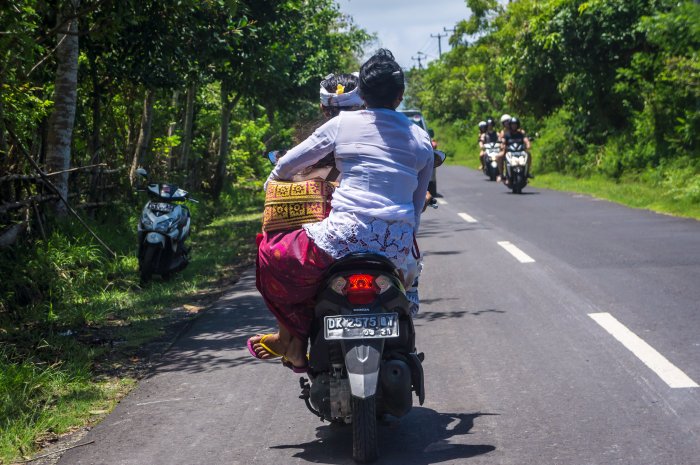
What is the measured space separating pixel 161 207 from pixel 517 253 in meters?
4.32

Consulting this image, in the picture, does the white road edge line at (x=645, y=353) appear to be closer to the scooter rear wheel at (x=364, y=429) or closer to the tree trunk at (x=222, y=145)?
the scooter rear wheel at (x=364, y=429)

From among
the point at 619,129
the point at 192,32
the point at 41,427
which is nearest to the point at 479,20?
the point at 619,129

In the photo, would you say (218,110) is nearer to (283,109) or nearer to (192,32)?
(283,109)

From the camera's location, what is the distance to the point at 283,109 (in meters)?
25.7

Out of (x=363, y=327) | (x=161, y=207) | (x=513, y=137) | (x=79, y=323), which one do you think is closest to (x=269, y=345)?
(x=363, y=327)

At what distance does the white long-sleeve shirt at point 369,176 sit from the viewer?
192 inches

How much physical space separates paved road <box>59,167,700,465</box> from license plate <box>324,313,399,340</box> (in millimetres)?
665

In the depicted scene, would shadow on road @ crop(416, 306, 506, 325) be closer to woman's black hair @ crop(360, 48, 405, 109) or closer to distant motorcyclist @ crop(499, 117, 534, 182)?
woman's black hair @ crop(360, 48, 405, 109)

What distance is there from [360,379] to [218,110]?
2190 cm

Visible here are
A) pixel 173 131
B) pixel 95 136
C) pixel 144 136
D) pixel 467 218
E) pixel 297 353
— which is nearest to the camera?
pixel 297 353

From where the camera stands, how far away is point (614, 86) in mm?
26625

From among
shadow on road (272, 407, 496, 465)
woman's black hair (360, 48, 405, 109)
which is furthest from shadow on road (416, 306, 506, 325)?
woman's black hair (360, 48, 405, 109)

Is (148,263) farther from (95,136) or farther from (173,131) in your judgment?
(173,131)

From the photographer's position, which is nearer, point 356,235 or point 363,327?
point 363,327
